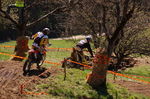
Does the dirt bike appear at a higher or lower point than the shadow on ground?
higher

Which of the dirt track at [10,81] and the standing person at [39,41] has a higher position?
the standing person at [39,41]

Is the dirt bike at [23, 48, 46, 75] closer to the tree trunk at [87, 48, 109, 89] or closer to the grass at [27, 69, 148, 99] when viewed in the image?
the grass at [27, 69, 148, 99]

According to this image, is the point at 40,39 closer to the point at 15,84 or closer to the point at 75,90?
the point at 15,84

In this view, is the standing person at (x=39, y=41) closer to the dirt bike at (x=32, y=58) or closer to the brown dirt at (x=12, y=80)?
the dirt bike at (x=32, y=58)

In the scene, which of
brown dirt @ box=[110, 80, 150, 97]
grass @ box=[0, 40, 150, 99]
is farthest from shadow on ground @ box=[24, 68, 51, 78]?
brown dirt @ box=[110, 80, 150, 97]

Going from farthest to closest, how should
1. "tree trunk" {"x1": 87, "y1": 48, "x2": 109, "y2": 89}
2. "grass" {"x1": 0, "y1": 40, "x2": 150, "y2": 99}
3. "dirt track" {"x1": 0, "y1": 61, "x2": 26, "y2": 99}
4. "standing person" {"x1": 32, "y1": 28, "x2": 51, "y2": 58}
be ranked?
"standing person" {"x1": 32, "y1": 28, "x2": 51, "y2": 58} → "tree trunk" {"x1": 87, "y1": 48, "x2": 109, "y2": 89} → "grass" {"x1": 0, "y1": 40, "x2": 150, "y2": 99} → "dirt track" {"x1": 0, "y1": 61, "x2": 26, "y2": 99}

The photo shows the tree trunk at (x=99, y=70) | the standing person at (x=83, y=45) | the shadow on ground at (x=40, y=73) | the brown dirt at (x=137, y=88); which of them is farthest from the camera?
the standing person at (x=83, y=45)

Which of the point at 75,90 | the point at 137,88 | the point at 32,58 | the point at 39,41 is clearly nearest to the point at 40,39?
the point at 39,41

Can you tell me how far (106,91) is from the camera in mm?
9008

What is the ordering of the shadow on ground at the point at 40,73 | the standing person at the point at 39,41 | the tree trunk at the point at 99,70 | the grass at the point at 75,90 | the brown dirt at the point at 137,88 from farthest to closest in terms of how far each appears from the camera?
the brown dirt at the point at 137,88, the standing person at the point at 39,41, the shadow on ground at the point at 40,73, the tree trunk at the point at 99,70, the grass at the point at 75,90

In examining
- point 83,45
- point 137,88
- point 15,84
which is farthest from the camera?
point 83,45

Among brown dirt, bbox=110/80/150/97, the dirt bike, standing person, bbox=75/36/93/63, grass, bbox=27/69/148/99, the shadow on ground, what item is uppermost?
standing person, bbox=75/36/93/63

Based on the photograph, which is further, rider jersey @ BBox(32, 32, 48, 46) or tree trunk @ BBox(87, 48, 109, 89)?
rider jersey @ BBox(32, 32, 48, 46)

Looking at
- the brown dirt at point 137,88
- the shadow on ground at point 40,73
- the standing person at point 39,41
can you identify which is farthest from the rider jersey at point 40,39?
the brown dirt at point 137,88
